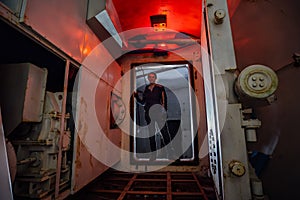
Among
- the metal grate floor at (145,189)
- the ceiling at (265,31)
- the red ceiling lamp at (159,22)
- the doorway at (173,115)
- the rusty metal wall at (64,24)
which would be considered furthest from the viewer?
the doorway at (173,115)

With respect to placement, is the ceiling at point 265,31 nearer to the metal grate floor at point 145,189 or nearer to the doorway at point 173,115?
the metal grate floor at point 145,189

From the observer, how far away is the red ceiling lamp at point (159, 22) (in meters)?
1.97

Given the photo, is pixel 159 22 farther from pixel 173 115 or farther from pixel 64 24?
pixel 173 115

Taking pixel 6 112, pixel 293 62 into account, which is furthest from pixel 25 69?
pixel 293 62

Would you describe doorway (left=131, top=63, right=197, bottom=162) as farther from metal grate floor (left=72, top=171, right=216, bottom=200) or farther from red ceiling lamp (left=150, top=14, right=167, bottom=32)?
metal grate floor (left=72, top=171, right=216, bottom=200)

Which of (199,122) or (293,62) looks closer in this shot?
(293,62)

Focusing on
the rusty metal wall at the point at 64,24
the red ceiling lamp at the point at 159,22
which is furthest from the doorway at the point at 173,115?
the rusty metal wall at the point at 64,24

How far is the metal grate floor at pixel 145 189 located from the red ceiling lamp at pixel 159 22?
1.96 meters

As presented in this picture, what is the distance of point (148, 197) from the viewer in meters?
1.37

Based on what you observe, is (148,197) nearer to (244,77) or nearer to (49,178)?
(49,178)

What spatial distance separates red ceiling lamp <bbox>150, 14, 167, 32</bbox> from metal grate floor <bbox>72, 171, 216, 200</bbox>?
1.96m

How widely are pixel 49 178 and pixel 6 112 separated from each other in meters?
0.53

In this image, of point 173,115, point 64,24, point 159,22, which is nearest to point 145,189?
point 64,24

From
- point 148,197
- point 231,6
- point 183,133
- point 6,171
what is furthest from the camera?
point 183,133
